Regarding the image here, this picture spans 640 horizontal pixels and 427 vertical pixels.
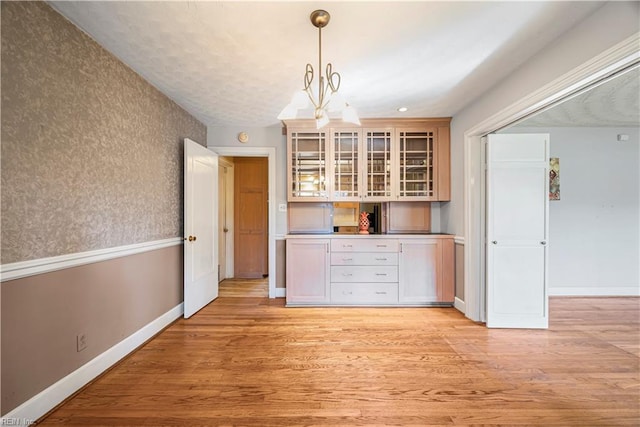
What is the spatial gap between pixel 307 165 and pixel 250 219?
189 cm

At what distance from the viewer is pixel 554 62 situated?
5.79 ft

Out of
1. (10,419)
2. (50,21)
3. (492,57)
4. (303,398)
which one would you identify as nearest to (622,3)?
(492,57)

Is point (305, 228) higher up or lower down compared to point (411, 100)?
lower down

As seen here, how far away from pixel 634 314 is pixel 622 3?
3.37 metres

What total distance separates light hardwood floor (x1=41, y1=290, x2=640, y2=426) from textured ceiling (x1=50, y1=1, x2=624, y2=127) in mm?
2327

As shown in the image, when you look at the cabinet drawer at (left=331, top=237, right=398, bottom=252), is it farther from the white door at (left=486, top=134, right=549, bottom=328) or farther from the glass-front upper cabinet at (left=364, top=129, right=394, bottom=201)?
the white door at (left=486, top=134, right=549, bottom=328)

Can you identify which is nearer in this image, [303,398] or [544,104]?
[303,398]

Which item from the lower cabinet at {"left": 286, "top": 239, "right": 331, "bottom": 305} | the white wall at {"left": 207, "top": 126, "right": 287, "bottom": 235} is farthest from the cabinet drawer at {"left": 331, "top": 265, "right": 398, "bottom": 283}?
the white wall at {"left": 207, "top": 126, "right": 287, "bottom": 235}

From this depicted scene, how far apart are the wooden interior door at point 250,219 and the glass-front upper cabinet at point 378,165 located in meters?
2.09

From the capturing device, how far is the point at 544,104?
77.1 inches

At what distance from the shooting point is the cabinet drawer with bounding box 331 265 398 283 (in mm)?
3146

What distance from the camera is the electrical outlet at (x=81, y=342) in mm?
1664

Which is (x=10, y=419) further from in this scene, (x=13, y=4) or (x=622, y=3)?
(x=622, y=3)

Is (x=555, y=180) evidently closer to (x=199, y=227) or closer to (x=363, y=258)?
(x=363, y=258)
